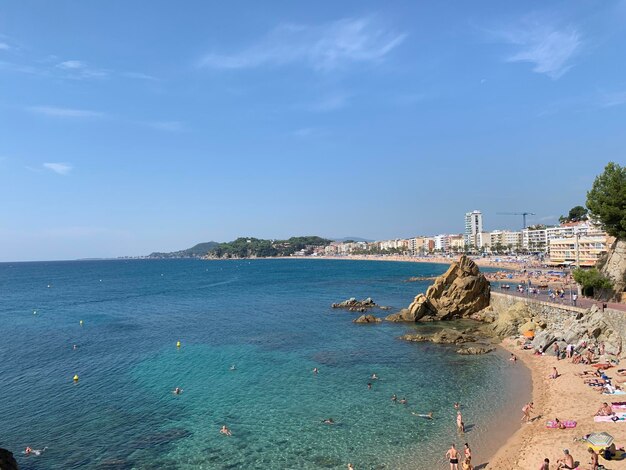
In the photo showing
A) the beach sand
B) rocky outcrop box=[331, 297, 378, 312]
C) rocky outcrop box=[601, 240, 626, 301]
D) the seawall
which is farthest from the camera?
rocky outcrop box=[331, 297, 378, 312]

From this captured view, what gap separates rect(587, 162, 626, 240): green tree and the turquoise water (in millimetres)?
18763

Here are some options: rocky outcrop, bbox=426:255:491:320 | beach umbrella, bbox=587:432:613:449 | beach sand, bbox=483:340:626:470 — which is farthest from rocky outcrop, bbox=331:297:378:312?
beach umbrella, bbox=587:432:613:449

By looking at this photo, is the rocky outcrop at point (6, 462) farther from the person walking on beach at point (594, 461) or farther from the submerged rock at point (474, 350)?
the submerged rock at point (474, 350)

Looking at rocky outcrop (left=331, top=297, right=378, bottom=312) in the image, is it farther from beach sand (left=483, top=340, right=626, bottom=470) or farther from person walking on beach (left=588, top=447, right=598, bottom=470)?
person walking on beach (left=588, top=447, right=598, bottom=470)

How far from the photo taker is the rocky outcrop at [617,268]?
3872 centimetres

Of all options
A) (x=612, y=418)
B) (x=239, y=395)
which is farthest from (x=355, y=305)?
(x=612, y=418)

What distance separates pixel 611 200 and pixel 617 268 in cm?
653

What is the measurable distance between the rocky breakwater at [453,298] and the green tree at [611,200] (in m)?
14.9

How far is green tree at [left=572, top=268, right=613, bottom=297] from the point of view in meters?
39.7

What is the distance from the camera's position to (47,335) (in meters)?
48.1

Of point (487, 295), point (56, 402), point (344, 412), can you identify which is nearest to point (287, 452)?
point (344, 412)

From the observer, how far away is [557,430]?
65.2 feet

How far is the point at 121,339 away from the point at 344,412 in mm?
31106

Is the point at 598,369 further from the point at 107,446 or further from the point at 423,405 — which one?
the point at 107,446
